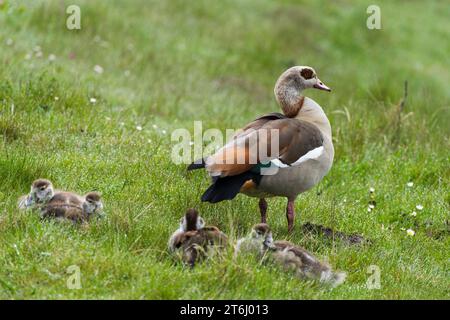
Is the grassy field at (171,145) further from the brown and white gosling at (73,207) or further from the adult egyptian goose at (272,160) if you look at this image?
the adult egyptian goose at (272,160)

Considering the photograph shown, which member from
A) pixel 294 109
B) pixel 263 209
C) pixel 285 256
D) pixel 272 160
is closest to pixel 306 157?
pixel 272 160

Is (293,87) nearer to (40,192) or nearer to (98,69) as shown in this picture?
(40,192)

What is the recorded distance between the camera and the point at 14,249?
6.20 metres

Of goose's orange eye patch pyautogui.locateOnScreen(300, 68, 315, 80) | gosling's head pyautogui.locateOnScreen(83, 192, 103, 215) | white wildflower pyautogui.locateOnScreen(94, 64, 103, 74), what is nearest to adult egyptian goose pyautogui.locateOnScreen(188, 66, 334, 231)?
goose's orange eye patch pyautogui.locateOnScreen(300, 68, 315, 80)

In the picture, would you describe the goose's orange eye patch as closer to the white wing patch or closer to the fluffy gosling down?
the white wing patch

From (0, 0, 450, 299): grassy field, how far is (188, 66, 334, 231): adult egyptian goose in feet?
1.62

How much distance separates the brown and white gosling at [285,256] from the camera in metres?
6.35

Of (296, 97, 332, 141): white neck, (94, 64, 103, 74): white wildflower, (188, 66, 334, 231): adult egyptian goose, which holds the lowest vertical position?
(188, 66, 334, 231): adult egyptian goose

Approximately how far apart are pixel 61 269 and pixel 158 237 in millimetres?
1030

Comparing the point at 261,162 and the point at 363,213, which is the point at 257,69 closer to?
the point at 363,213

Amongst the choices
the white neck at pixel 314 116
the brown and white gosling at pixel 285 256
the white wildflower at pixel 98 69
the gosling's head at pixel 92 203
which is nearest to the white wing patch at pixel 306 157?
the white neck at pixel 314 116

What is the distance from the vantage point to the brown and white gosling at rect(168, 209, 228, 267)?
629cm
